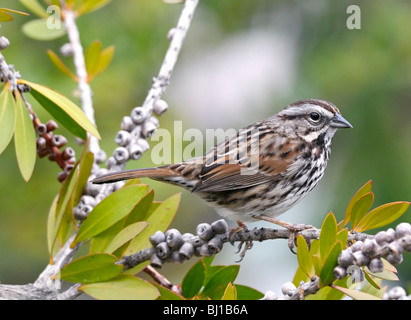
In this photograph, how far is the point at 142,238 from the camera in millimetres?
2145

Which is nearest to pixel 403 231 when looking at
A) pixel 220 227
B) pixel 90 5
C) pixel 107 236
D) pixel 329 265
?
pixel 329 265

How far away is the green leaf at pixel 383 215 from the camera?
1.88 metres

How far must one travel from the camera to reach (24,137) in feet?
6.77

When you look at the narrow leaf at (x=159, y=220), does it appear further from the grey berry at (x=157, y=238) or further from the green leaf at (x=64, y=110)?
the green leaf at (x=64, y=110)

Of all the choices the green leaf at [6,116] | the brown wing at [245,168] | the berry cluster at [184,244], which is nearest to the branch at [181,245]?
the berry cluster at [184,244]

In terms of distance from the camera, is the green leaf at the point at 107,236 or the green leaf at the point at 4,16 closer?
the green leaf at the point at 4,16

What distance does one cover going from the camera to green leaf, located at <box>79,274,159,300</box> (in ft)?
6.00

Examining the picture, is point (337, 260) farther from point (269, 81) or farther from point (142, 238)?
point (269, 81)

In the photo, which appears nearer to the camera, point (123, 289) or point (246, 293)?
point (123, 289)

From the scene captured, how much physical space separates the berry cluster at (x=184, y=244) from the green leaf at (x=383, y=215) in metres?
0.50

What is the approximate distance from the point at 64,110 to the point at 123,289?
0.66 metres

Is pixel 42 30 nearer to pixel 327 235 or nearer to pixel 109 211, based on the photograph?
pixel 109 211
